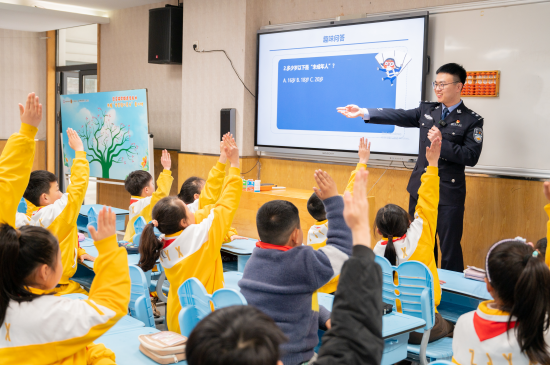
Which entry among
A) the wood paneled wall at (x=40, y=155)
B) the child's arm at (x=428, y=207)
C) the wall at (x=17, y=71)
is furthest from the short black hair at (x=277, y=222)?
the wall at (x=17, y=71)

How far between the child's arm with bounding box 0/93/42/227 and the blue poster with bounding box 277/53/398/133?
11.3 feet

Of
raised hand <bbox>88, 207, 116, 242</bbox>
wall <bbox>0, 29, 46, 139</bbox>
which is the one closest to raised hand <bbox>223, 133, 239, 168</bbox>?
raised hand <bbox>88, 207, 116, 242</bbox>

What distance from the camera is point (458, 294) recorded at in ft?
9.24

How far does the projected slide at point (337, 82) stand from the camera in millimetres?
4594

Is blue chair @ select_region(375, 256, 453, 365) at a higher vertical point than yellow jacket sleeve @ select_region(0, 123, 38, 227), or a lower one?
lower

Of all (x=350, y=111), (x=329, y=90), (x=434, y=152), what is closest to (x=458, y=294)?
(x=434, y=152)

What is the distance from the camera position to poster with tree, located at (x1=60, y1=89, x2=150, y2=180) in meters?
6.42

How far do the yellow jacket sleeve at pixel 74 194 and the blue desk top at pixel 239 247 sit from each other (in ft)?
3.76

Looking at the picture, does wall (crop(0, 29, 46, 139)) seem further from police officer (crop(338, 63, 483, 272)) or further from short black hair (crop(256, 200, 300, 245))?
short black hair (crop(256, 200, 300, 245))

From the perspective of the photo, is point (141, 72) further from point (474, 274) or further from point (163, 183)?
point (474, 274)

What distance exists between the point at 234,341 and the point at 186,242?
1655mm

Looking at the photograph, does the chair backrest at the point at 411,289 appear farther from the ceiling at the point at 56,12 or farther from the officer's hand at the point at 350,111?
the ceiling at the point at 56,12

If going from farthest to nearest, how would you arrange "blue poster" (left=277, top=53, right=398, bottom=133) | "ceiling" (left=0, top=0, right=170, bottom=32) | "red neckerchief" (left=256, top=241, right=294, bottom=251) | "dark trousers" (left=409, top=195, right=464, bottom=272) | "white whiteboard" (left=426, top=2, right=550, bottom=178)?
"ceiling" (left=0, top=0, right=170, bottom=32), "blue poster" (left=277, top=53, right=398, bottom=133), "white whiteboard" (left=426, top=2, right=550, bottom=178), "dark trousers" (left=409, top=195, right=464, bottom=272), "red neckerchief" (left=256, top=241, right=294, bottom=251)

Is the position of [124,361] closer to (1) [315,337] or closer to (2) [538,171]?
(1) [315,337]
